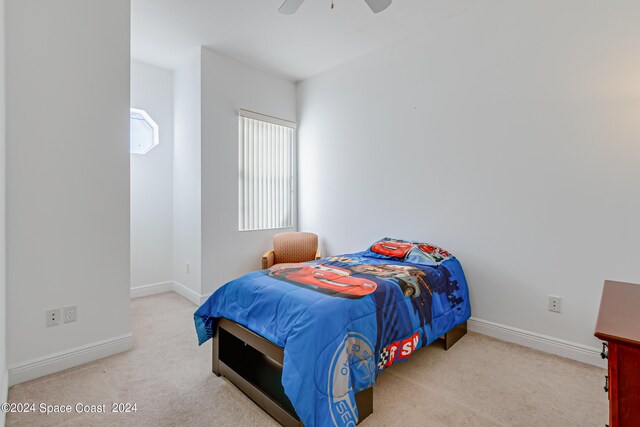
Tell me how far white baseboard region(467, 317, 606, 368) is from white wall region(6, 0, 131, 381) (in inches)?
115

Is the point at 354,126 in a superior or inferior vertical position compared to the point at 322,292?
superior

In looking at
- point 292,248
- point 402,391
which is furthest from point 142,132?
point 402,391

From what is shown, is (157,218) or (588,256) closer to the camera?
(588,256)

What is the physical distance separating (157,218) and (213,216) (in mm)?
883

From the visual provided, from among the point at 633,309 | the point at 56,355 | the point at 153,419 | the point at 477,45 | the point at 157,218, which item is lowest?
the point at 153,419

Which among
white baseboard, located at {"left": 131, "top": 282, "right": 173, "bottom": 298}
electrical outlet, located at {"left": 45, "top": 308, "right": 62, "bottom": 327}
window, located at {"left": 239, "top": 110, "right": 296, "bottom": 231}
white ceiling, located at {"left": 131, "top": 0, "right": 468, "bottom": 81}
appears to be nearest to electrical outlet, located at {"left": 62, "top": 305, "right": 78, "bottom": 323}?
electrical outlet, located at {"left": 45, "top": 308, "right": 62, "bottom": 327}

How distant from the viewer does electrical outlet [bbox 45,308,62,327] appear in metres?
2.04

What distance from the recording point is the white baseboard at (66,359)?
1933 mm

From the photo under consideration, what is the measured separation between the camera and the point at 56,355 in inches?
81.4

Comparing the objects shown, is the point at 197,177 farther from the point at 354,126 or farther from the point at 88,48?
the point at 354,126

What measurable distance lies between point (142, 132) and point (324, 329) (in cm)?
353

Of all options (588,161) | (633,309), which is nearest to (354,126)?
(588,161)

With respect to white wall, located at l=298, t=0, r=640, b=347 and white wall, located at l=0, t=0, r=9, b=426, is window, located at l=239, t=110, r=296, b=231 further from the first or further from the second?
white wall, located at l=0, t=0, r=9, b=426

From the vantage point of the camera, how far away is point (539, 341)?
2416mm
